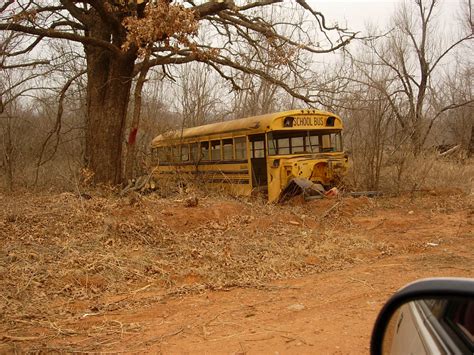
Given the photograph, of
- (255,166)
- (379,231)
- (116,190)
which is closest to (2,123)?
(116,190)

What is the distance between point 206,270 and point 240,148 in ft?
21.9

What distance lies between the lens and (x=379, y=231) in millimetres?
9047

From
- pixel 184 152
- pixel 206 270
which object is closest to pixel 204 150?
pixel 184 152

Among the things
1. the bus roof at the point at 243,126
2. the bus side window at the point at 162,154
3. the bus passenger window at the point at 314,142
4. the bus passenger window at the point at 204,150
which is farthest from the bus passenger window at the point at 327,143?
the bus side window at the point at 162,154

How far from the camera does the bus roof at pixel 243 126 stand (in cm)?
1177

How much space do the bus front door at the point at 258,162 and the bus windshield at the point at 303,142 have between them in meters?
0.40

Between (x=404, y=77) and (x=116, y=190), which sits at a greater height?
(x=404, y=77)

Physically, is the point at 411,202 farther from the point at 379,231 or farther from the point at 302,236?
the point at 302,236

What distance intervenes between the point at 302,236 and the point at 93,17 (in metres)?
8.89

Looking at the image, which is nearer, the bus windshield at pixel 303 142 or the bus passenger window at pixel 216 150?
the bus windshield at pixel 303 142

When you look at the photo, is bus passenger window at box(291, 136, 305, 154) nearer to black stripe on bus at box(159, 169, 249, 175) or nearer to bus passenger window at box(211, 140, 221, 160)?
black stripe on bus at box(159, 169, 249, 175)

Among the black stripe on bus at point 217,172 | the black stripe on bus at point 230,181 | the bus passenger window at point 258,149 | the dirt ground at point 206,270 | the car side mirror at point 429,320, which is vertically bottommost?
the dirt ground at point 206,270

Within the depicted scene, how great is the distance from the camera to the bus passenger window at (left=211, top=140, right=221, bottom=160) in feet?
44.6

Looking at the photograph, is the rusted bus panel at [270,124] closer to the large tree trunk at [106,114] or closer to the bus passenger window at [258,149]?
the bus passenger window at [258,149]
